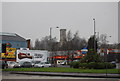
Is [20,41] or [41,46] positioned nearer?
[20,41]

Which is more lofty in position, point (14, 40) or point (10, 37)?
point (10, 37)

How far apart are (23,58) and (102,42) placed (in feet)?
114

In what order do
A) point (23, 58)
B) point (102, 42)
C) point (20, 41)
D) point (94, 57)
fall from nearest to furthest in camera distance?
point (94, 57), point (23, 58), point (102, 42), point (20, 41)

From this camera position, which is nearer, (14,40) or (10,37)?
(14,40)

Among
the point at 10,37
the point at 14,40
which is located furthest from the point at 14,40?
the point at 10,37

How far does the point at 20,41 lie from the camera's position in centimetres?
9656

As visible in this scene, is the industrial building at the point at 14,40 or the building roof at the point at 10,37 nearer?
the building roof at the point at 10,37

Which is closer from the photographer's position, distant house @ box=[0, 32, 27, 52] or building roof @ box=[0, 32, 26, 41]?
building roof @ box=[0, 32, 26, 41]

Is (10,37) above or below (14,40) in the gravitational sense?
above

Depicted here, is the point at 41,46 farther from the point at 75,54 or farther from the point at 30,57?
the point at 30,57

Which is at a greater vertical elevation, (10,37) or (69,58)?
(10,37)

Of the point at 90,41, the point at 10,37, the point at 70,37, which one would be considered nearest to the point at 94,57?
the point at 90,41

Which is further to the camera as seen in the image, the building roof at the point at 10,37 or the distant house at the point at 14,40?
the distant house at the point at 14,40

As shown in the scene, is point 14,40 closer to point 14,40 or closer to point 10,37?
point 14,40
